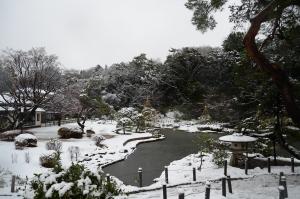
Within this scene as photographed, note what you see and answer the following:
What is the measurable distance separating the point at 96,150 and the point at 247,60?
12434 mm

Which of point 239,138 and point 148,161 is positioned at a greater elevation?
point 239,138

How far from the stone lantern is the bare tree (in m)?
18.5

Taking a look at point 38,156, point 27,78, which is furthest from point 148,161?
point 27,78

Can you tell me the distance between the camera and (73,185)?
4578mm

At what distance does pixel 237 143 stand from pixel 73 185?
10663mm

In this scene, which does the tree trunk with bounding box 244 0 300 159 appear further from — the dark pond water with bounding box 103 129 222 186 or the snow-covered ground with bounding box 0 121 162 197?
the dark pond water with bounding box 103 129 222 186

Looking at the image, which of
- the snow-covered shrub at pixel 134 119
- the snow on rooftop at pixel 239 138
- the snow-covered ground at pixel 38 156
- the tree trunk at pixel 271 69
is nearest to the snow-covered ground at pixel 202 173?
the snow on rooftop at pixel 239 138

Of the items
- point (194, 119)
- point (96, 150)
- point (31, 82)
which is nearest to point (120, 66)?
point (194, 119)

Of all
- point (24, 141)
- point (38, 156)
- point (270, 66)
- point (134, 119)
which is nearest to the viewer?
point (270, 66)

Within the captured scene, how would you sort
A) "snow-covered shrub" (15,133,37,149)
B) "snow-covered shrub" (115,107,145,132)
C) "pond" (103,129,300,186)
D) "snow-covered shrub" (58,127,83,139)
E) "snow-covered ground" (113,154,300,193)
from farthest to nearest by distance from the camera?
"snow-covered shrub" (115,107,145,132) < "snow-covered shrub" (58,127,83,139) < "snow-covered shrub" (15,133,37,149) < "pond" (103,129,300,186) < "snow-covered ground" (113,154,300,193)

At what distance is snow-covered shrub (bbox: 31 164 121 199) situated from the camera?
4484 mm

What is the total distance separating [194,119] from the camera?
143 feet

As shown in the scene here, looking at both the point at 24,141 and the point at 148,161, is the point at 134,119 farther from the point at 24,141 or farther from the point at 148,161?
the point at 24,141

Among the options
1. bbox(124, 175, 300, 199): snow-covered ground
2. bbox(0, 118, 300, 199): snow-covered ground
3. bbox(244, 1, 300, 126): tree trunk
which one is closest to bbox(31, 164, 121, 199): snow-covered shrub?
bbox(0, 118, 300, 199): snow-covered ground
